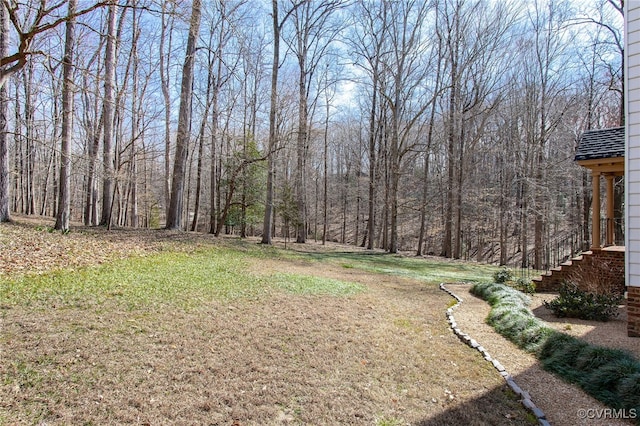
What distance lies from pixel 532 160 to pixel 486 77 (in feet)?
16.0

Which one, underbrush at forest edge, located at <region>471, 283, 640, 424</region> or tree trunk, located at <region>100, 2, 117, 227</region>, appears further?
tree trunk, located at <region>100, 2, 117, 227</region>

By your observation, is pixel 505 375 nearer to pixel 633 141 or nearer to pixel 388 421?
pixel 388 421

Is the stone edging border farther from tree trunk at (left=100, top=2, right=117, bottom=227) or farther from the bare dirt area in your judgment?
tree trunk at (left=100, top=2, right=117, bottom=227)

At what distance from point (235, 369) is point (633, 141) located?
19.3 ft

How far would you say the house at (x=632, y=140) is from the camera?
472 cm

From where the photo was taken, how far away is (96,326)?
3855 mm

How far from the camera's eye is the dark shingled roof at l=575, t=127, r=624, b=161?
25.0 feet

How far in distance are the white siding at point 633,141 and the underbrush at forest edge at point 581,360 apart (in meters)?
1.47

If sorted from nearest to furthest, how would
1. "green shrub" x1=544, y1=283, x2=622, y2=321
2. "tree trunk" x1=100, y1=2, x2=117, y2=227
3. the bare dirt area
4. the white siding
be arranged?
the bare dirt area
the white siding
"green shrub" x1=544, y1=283, x2=622, y2=321
"tree trunk" x1=100, y1=2, x2=117, y2=227

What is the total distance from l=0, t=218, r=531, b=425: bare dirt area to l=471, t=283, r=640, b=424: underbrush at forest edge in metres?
0.87

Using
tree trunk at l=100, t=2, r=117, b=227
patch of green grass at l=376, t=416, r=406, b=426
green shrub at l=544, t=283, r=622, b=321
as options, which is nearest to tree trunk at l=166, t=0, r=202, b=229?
tree trunk at l=100, t=2, r=117, b=227

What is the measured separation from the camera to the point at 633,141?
475cm

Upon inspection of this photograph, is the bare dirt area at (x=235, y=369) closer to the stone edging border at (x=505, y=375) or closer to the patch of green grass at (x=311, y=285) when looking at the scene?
the stone edging border at (x=505, y=375)

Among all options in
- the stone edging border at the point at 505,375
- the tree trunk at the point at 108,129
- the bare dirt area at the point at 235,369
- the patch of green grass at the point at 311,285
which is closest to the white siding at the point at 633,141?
the stone edging border at the point at 505,375
